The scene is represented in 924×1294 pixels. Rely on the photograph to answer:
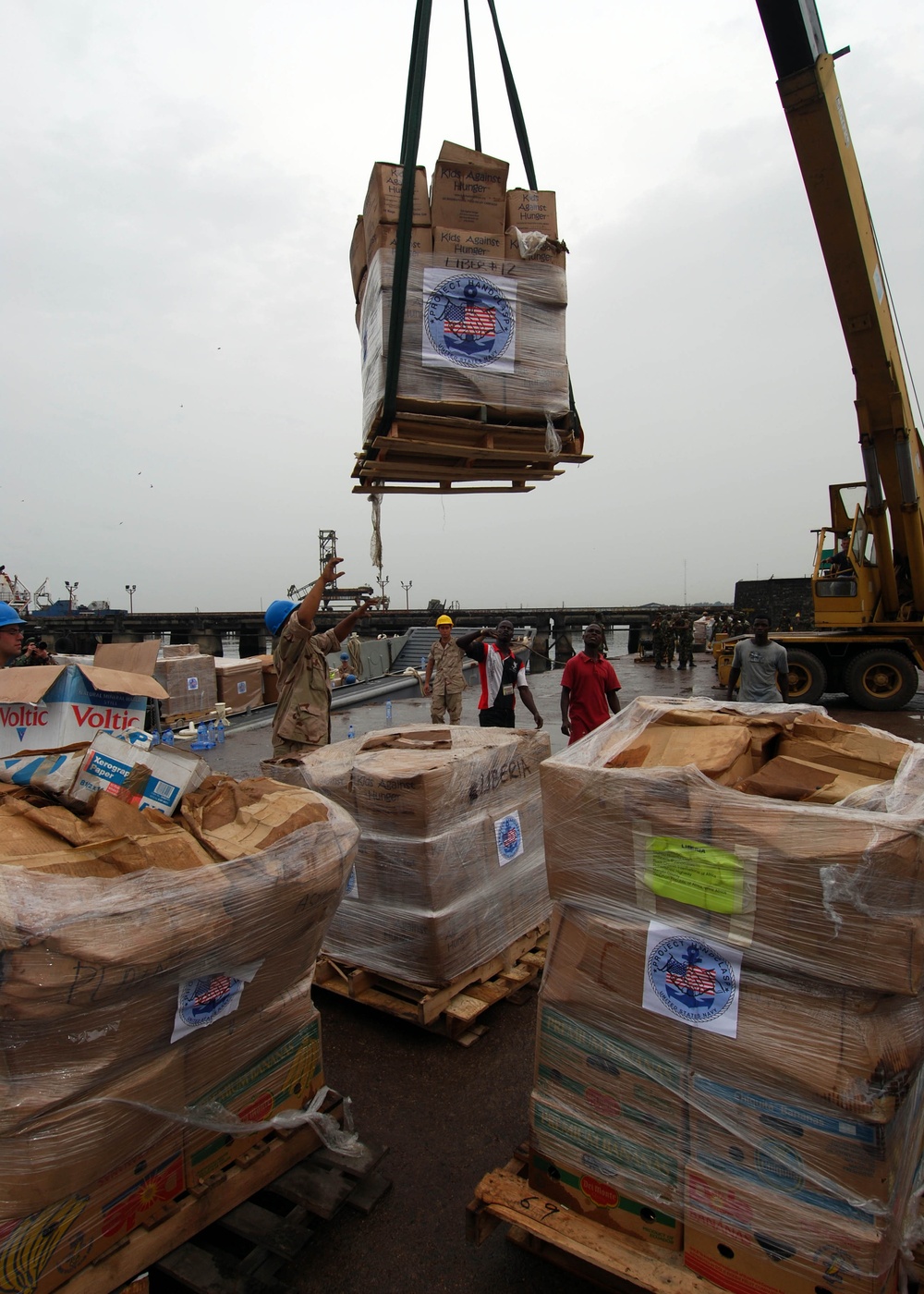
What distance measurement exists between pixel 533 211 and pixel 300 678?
291 centimetres

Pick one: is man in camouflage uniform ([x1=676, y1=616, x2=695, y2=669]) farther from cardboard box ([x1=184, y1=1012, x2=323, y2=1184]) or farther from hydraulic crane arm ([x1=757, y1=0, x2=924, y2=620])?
cardboard box ([x1=184, y1=1012, x2=323, y2=1184])

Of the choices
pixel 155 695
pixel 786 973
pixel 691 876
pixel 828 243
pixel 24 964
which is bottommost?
pixel 786 973

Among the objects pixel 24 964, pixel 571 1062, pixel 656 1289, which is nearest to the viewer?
pixel 24 964

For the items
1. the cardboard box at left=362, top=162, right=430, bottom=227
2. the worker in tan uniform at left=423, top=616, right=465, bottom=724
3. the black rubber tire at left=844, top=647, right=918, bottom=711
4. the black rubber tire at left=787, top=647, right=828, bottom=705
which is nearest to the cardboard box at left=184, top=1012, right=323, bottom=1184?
the cardboard box at left=362, top=162, right=430, bottom=227

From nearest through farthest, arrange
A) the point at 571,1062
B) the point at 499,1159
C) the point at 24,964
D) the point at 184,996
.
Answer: the point at 24,964 < the point at 184,996 < the point at 571,1062 < the point at 499,1159

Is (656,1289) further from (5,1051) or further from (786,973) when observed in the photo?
(5,1051)

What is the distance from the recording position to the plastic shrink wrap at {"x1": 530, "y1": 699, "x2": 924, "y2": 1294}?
1.50 m

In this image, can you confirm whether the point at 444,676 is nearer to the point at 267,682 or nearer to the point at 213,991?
the point at 213,991

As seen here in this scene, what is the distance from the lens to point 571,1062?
190 cm

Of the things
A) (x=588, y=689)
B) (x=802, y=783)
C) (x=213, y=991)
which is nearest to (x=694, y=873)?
(x=802, y=783)

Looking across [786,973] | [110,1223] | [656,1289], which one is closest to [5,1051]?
[110,1223]

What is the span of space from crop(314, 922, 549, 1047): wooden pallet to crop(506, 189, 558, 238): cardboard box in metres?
3.33

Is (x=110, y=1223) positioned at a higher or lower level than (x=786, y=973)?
lower

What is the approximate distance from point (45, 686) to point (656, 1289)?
2.63 meters
